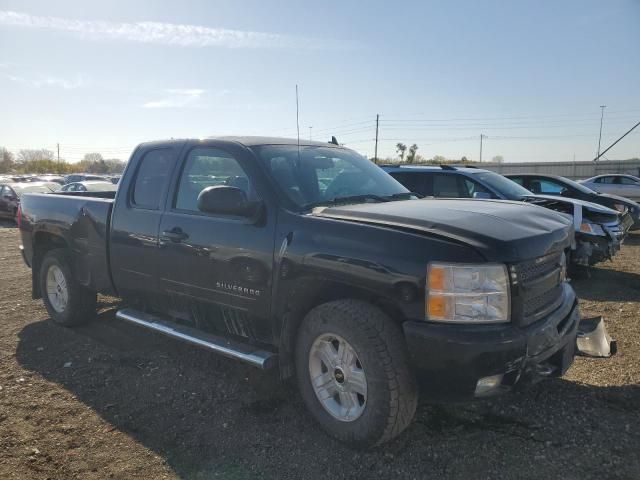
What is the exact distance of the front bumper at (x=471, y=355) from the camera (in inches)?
102

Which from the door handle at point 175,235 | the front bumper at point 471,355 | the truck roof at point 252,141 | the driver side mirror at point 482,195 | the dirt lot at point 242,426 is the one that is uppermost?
the truck roof at point 252,141

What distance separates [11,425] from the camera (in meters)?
3.43

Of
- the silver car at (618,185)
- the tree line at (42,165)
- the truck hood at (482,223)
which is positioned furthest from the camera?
the tree line at (42,165)

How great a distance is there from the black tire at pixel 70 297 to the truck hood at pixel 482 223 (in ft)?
10.6

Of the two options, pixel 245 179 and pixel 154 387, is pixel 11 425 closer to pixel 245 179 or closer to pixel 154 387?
pixel 154 387

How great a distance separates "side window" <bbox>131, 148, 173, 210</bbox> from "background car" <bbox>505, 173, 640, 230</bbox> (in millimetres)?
8595

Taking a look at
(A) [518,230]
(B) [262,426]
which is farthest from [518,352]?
(B) [262,426]

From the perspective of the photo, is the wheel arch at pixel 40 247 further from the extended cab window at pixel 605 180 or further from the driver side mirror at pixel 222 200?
the extended cab window at pixel 605 180

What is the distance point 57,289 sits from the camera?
5555 millimetres

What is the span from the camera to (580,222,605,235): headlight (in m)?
7.22

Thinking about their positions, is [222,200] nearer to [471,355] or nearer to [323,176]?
[323,176]

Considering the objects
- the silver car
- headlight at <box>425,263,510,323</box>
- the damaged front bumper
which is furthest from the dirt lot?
the silver car

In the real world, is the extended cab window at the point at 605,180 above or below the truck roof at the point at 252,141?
below

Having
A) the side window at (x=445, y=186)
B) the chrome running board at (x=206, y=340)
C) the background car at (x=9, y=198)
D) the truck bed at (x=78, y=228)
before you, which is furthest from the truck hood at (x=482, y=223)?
the background car at (x=9, y=198)
